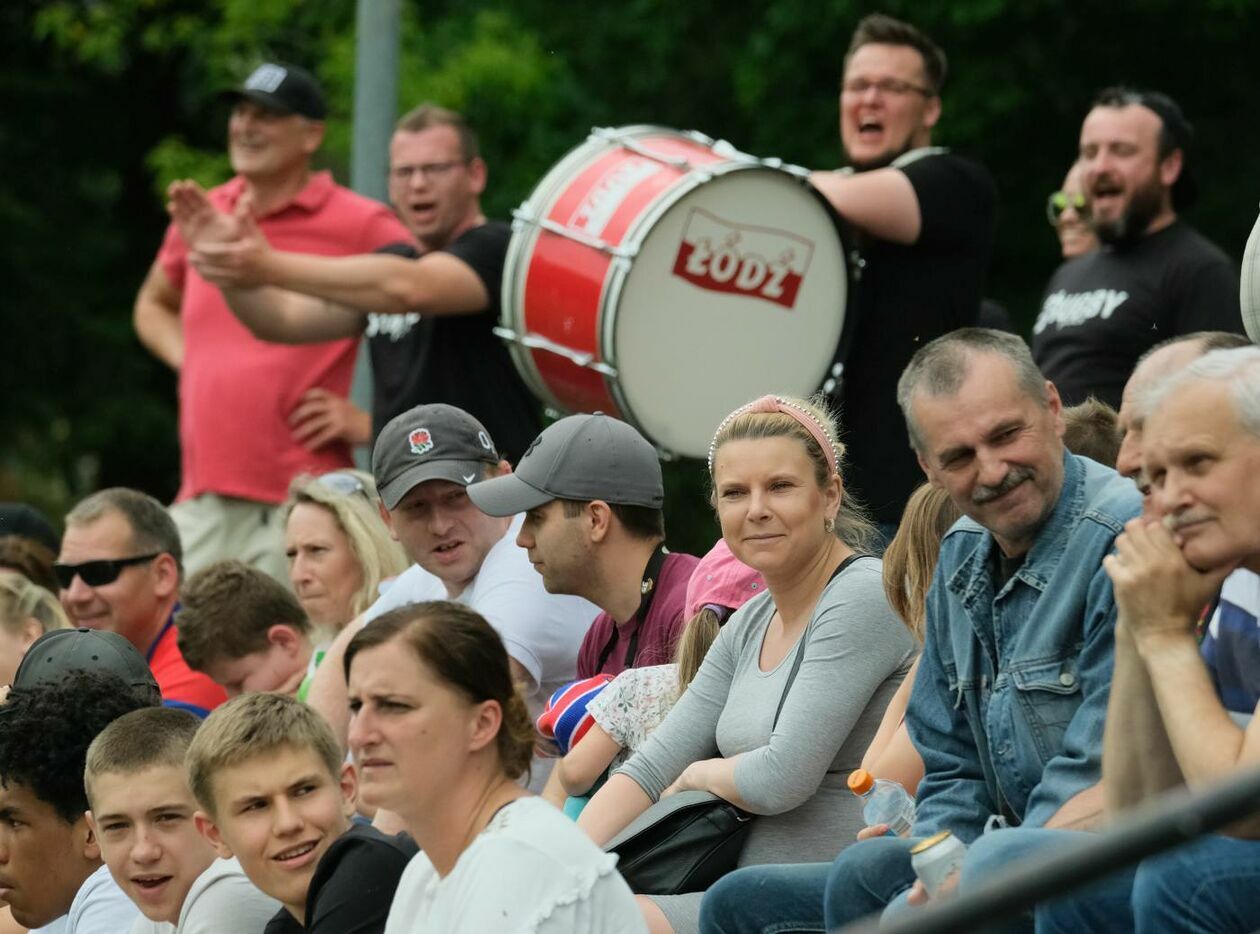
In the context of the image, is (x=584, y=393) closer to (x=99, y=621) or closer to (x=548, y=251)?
(x=548, y=251)

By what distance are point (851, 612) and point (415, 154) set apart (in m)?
3.56

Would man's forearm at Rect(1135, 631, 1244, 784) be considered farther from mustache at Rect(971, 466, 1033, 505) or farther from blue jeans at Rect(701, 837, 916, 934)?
blue jeans at Rect(701, 837, 916, 934)

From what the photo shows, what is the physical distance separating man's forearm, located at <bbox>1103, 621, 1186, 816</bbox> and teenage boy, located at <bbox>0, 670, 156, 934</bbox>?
8.79 feet

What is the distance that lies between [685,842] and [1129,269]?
295 cm

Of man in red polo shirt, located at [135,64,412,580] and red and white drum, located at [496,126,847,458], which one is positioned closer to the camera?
red and white drum, located at [496,126,847,458]

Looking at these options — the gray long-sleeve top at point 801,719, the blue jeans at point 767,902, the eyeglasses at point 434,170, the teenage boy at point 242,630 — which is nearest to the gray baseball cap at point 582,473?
the gray long-sleeve top at point 801,719

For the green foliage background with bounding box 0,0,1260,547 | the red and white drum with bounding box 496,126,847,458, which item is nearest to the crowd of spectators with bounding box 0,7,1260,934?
the red and white drum with bounding box 496,126,847,458

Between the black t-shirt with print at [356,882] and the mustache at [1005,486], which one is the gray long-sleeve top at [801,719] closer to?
the mustache at [1005,486]

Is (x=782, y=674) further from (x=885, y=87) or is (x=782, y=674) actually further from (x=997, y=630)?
(x=885, y=87)

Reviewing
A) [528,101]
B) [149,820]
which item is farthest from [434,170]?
[528,101]

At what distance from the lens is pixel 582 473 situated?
5672mm

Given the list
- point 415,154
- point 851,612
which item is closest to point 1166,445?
point 851,612

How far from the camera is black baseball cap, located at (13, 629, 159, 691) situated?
5816 millimetres

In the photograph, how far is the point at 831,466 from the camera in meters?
5.13
